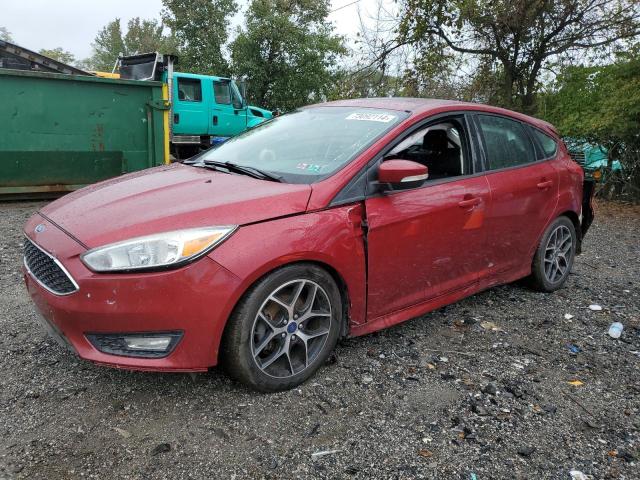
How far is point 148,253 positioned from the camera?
2262mm

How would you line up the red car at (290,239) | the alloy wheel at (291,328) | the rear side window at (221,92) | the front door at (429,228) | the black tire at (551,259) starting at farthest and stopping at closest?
the rear side window at (221,92)
the black tire at (551,259)
the front door at (429,228)
the alloy wheel at (291,328)
the red car at (290,239)

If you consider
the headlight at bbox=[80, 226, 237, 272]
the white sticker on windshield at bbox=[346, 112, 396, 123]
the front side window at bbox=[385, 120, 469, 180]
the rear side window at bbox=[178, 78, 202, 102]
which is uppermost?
the rear side window at bbox=[178, 78, 202, 102]

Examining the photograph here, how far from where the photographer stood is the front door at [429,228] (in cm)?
290

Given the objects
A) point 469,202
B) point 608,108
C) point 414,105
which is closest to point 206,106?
point 608,108

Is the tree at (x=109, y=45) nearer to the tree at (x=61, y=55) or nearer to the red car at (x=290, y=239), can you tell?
the tree at (x=61, y=55)

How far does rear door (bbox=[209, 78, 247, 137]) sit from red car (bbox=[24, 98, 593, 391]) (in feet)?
33.1

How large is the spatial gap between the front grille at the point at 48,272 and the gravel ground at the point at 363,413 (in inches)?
23.3

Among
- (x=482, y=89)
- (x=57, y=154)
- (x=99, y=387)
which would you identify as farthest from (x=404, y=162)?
(x=482, y=89)

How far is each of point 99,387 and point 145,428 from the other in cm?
47

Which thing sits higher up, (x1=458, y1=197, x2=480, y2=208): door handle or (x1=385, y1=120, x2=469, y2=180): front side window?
(x1=385, y1=120, x2=469, y2=180): front side window

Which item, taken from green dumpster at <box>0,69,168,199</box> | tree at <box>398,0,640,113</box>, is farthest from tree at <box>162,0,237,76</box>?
green dumpster at <box>0,69,168,199</box>

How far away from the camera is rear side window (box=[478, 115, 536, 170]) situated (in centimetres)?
367

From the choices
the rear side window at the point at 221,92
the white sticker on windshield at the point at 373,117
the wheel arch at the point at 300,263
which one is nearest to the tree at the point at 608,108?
the white sticker on windshield at the point at 373,117

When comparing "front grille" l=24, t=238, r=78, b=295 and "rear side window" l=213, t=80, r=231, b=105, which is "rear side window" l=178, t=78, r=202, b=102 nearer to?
"rear side window" l=213, t=80, r=231, b=105
